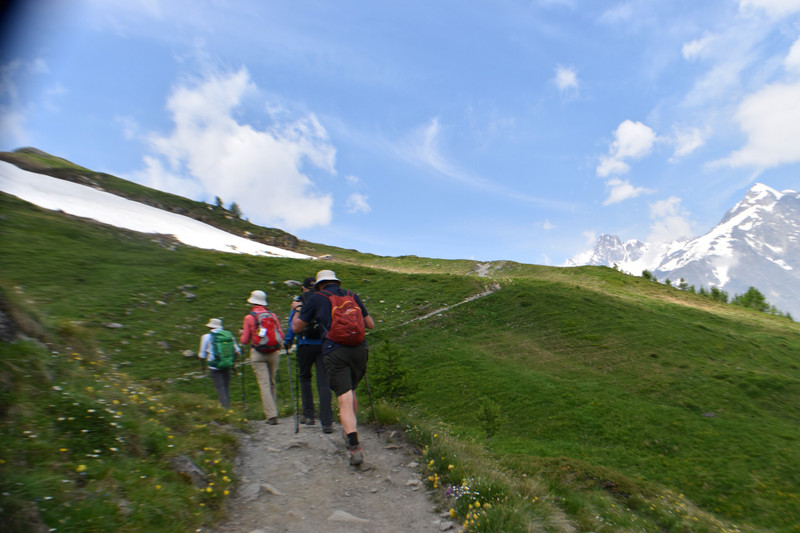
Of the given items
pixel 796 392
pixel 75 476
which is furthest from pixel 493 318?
pixel 75 476

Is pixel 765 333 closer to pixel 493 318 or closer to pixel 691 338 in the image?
pixel 691 338

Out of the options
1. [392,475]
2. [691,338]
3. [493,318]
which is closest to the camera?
[392,475]

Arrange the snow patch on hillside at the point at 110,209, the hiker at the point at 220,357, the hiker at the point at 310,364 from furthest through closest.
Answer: the snow patch on hillside at the point at 110,209 → the hiker at the point at 220,357 → the hiker at the point at 310,364

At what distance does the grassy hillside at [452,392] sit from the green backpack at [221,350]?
5.21 ft

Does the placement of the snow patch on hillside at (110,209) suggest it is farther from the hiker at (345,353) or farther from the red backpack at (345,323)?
the red backpack at (345,323)

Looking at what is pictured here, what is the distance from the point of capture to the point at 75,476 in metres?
4.79

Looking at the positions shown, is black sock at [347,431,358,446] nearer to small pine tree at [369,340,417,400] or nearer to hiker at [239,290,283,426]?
hiker at [239,290,283,426]

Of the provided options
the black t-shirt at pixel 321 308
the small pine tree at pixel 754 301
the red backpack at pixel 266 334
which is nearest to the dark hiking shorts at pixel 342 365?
the black t-shirt at pixel 321 308

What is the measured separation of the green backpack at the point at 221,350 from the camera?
39.2 ft

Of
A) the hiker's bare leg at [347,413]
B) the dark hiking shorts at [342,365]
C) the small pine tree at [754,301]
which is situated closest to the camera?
the hiker's bare leg at [347,413]

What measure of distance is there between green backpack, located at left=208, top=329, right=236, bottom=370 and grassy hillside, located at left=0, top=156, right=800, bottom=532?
1589 mm

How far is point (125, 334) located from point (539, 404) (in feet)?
77.4

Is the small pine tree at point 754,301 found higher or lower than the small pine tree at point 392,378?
higher

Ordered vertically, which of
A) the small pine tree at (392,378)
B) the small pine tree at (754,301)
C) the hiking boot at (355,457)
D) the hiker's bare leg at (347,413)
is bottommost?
the small pine tree at (392,378)
